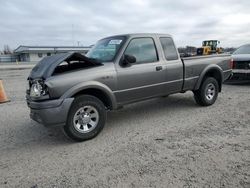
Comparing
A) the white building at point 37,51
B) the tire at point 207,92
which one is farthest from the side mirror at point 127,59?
the white building at point 37,51

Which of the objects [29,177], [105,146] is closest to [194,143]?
[105,146]

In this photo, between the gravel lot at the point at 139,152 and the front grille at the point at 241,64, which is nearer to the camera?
the gravel lot at the point at 139,152

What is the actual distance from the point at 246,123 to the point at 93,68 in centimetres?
337

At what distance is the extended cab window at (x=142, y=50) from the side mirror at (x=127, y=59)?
0.69 feet

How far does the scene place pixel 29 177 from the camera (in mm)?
3479

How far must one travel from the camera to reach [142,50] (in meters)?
5.62

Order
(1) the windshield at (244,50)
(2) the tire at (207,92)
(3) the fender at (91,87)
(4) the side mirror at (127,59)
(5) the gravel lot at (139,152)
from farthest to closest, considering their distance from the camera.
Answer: (1) the windshield at (244,50) < (2) the tire at (207,92) < (4) the side mirror at (127,59) < (3) the fender at (91,87) < (5) the gravel lot at (139,152)

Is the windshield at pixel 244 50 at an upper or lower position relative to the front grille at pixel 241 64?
upper

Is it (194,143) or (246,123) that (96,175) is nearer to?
(194,143)

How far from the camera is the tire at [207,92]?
6.76 metres

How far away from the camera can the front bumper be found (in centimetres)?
430

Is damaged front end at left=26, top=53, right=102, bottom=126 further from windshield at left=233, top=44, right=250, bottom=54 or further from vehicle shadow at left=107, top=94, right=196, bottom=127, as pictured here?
windshield at left=233, top=44, right=250, bottom=54

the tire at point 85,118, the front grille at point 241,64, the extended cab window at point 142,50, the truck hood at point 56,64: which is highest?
the extended cab window at point 142,50

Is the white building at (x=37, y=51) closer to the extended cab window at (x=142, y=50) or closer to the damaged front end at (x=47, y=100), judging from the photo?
the extended cab window at (x=142, y=50)
